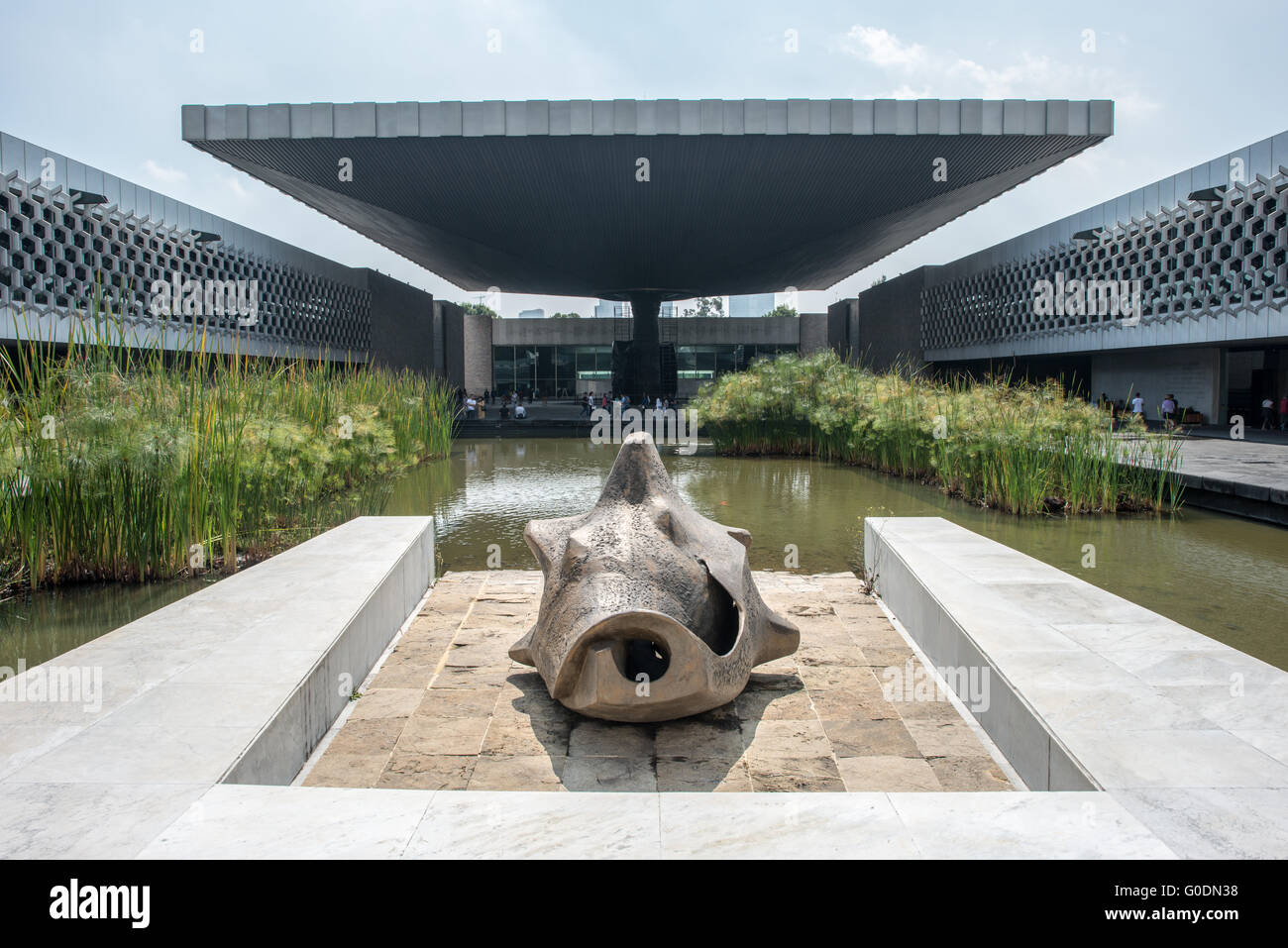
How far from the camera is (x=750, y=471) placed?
51.6ft

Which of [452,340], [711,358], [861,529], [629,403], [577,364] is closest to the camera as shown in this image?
[861,529]

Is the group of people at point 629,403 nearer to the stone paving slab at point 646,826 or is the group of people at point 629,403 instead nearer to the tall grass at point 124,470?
the tall grass at point 124,470

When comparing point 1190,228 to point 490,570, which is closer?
point 490,570

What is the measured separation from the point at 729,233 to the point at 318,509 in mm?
20312

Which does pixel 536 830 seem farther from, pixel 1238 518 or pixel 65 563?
pixel 1238 518

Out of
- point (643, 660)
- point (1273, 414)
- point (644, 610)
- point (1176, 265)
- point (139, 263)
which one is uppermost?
point (1176, 265)

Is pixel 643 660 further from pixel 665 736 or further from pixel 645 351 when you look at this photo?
pixel 645 351

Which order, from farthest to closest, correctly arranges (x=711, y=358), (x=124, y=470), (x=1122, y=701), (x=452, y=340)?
(x=711, y=358) → (x=452, y=340) → (x=124, y=470) → (x=1122, y=701)

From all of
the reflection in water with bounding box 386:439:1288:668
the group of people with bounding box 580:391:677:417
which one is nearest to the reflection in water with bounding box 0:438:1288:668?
the reflection in water with bounding box 386:439:1288:668

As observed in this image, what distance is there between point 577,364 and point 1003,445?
122 ft

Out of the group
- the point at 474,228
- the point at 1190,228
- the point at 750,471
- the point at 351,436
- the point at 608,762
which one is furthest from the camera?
the point at 474,228

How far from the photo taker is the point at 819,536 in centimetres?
920

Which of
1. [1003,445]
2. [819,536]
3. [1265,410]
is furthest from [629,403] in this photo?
[819,536]
